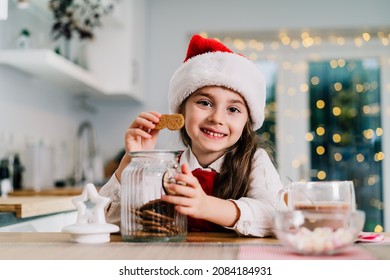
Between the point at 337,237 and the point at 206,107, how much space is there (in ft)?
1.60

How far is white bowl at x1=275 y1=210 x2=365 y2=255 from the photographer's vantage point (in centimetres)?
62

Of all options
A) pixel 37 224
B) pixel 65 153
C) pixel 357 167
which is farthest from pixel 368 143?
pixel 37 224

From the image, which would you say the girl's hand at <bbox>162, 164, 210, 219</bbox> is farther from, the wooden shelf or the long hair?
the wooden shelf

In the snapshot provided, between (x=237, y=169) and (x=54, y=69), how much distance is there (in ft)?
4.97

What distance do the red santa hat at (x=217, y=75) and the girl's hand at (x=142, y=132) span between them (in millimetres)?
159

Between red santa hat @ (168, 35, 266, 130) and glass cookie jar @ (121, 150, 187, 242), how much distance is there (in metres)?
0.33

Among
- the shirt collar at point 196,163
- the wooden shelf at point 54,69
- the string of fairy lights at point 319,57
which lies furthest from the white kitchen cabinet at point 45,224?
the string of fairy lights at point 319,57

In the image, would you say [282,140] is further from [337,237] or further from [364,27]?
[337,237]

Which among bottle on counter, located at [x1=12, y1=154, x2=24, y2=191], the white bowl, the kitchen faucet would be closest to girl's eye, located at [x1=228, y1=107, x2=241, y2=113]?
the white bowl

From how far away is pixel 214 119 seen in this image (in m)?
1.03

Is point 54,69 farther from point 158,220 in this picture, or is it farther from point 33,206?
point 158,220

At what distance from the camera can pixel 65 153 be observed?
122 inches

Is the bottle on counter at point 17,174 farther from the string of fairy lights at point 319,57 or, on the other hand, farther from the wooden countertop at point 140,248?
the string of fairy lights at point 319,57
